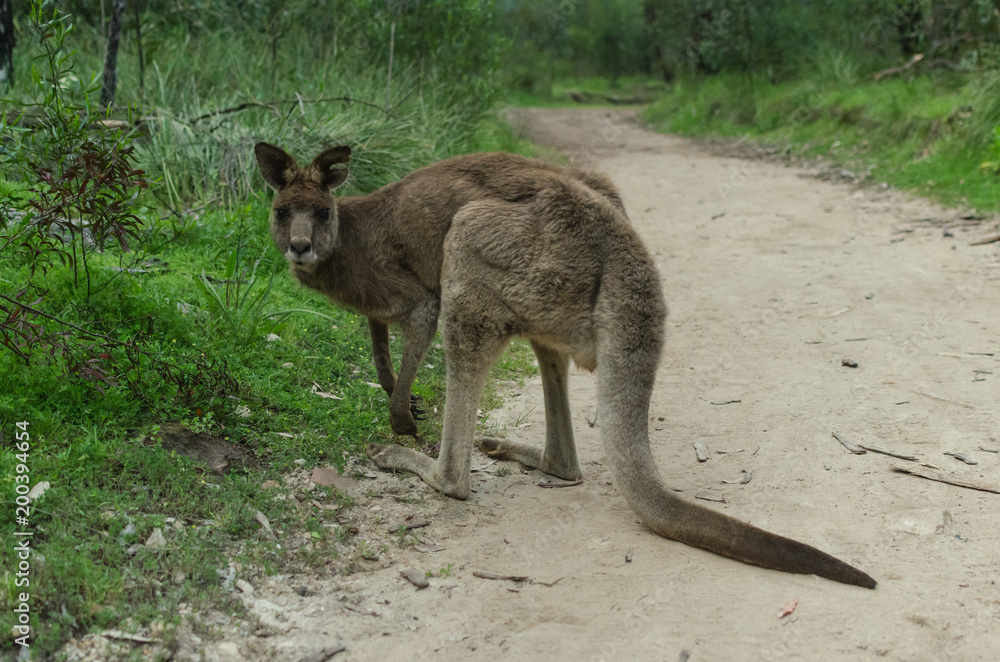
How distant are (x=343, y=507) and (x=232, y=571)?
80 centimetres

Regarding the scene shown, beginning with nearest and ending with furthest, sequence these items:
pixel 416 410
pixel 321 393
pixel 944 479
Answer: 1. pixel 944 479
2. pixel 416 410
3. pixel 321 393

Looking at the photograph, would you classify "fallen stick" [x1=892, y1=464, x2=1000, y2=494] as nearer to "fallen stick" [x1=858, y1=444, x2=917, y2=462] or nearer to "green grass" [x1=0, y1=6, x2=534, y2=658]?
"fallen stick" [x1=858, y1=444, x2=917, y2=462]

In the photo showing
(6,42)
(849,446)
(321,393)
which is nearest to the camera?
(849,446)

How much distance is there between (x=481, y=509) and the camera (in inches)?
175

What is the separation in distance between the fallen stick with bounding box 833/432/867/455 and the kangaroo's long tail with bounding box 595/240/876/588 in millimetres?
1487

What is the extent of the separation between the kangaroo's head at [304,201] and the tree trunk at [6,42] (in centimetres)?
411

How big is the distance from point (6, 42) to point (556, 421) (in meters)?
6.42

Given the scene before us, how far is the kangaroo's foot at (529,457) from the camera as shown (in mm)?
4824

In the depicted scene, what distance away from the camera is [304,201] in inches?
190

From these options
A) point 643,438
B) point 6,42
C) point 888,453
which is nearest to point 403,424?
point 643,438

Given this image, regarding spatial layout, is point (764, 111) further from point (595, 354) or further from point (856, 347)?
point (595, 354)

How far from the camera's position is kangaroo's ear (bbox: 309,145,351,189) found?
4891 mm

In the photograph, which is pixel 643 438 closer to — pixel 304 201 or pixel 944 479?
pixel 944 479

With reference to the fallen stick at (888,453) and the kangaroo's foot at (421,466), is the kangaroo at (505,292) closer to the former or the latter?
the kangaroo's foot at (421,466)
